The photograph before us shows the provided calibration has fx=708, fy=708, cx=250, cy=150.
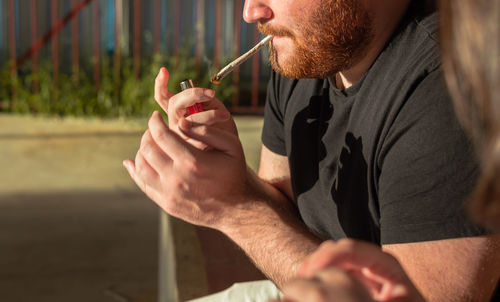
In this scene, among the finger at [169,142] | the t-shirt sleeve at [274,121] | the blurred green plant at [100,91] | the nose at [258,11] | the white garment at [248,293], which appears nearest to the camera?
the finger at [169,142]

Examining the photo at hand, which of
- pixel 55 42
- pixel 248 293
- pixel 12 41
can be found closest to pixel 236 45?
pixel 55 42

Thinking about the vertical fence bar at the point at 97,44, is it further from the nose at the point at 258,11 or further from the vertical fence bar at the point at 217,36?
the nose at the point at 258,11

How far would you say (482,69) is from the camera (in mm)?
533

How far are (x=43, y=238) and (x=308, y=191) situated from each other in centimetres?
223

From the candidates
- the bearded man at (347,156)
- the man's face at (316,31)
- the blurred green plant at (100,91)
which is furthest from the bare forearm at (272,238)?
the blurred green plant at (100,91)

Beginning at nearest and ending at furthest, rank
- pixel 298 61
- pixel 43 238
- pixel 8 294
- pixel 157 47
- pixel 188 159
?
pixel 188 159, pixel 298 61, pixel 8 294, pixel 43 238, pixel 157 47

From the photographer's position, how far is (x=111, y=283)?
2949 mm

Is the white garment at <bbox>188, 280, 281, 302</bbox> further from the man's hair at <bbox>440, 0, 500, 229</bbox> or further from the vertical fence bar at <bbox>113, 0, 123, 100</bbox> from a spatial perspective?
→ the vertical fence bar at <bbox>113, 0, 123, 100</bbox>

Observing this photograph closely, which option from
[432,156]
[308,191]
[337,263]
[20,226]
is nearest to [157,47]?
[20,226]

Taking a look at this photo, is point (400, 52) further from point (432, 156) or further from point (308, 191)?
point (308, 191)

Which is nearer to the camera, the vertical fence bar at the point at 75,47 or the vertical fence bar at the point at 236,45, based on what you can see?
the vertical fence bar at the point at 75,47

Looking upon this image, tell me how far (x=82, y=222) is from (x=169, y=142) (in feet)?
8.35

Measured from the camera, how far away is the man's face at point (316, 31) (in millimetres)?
1322

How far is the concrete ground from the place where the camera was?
111 inches
